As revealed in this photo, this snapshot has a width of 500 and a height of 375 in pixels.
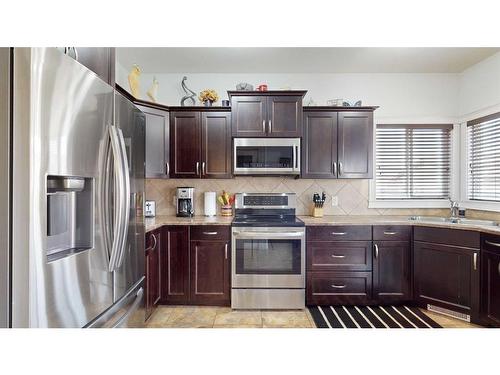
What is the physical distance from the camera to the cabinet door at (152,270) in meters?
2.19

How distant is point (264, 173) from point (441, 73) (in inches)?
100

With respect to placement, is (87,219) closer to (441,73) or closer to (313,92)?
(313,92)

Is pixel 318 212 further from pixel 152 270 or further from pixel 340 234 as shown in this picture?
pixel 152 270

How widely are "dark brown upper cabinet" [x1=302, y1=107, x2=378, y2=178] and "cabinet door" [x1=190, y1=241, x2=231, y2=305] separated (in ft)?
4.13

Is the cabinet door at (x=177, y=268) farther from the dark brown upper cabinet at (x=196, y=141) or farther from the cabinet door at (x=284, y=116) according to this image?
the cabinet door at (x=284, y=116)

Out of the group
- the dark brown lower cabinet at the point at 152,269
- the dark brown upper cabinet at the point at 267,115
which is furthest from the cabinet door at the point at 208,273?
the dark brown upper cabinet at the point at 267,115

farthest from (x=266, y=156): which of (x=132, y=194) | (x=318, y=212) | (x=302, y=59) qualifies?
(x=132, y=194)

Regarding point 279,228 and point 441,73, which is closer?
point 279,228

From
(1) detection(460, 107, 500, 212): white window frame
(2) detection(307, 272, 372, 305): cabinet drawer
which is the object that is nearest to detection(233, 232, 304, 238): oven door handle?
(2) detection(307, 272, 372, 305): cabinet drawer

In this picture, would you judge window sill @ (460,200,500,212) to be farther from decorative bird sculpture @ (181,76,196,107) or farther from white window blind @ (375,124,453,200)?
decorative bird sculpture @ (181,76,196,107)

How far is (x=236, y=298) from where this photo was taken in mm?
2523

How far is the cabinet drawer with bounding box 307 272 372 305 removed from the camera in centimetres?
255

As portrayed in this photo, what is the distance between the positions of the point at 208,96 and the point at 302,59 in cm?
111
